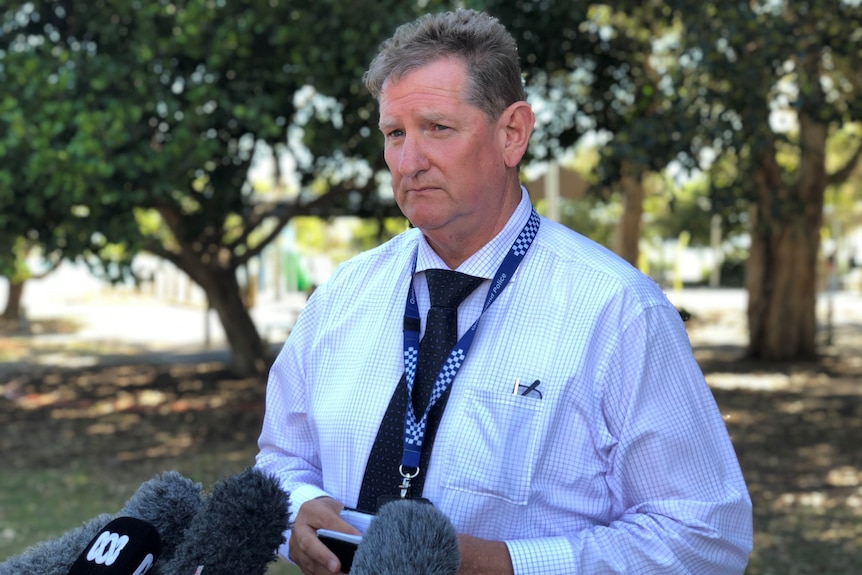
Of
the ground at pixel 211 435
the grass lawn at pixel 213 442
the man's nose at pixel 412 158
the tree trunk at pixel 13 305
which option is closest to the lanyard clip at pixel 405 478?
the man's nose at pixel 412 158

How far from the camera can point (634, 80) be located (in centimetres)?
1101

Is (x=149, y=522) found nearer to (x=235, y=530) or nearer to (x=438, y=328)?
(x=235, y=530)

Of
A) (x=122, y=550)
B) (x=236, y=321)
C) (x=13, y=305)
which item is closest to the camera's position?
(x=122, y=550)

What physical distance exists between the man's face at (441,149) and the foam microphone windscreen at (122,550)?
2.58 ft

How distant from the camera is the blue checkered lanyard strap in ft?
6.90

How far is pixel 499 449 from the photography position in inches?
80.8

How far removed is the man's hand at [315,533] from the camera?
2.02 meters

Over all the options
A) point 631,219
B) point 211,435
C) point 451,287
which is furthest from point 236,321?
point 451,287

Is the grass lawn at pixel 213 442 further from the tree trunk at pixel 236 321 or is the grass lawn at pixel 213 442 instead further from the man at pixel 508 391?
the man at pixel 508 391

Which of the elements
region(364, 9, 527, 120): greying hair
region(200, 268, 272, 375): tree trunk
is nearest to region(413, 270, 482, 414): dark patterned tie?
region(364, 9, 527, 120): greying hair

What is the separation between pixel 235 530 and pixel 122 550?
197 millimetres

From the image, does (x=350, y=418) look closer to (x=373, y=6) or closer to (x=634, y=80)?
(x=373, y=6)

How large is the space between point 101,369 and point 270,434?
1564 cm

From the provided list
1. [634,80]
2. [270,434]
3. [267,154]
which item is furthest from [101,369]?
[270,434]
